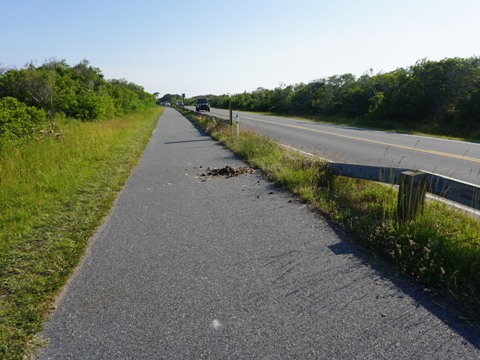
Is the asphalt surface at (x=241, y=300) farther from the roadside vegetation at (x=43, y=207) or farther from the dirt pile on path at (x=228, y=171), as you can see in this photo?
the dirt pile on path at (x=228, y=171)

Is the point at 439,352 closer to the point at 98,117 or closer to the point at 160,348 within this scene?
the point at 160,348

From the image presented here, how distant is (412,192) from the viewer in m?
3.67

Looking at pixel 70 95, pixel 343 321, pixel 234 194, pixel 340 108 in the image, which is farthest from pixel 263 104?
pixel 343 321

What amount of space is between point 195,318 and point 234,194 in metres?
3.63

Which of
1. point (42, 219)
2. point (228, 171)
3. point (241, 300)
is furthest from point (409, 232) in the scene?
point (42, 219)

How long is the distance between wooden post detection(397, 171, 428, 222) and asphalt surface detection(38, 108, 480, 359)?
0.83m

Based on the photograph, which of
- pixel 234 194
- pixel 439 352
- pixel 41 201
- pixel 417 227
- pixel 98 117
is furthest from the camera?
pixel 98 117

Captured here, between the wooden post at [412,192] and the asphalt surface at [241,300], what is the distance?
2.73ft

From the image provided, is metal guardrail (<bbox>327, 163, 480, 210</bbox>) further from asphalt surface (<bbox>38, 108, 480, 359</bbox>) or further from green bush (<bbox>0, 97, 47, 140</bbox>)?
green bush (<bbox>0, 97, 47, 140</bbox>)

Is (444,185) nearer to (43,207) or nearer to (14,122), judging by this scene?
(43,207)

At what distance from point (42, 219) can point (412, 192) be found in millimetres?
5243

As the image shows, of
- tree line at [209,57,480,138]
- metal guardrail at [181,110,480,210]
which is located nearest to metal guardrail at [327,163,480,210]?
metal guardrail at [181,110,480,210]

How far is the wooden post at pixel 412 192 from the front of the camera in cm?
367

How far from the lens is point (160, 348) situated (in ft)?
7.11
